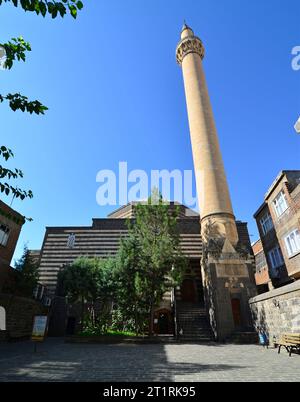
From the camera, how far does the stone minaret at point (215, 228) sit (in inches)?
659

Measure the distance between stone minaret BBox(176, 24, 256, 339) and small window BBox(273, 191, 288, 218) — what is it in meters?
3.36

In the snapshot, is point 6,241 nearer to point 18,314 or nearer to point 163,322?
point 18,314

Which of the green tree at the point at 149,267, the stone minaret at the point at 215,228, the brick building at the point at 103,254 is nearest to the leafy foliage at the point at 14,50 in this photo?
the green tree at the point at 149,267

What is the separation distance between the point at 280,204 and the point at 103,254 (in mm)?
18019

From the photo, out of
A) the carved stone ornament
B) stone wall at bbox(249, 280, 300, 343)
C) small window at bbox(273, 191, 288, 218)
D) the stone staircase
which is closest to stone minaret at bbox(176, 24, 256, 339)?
the carved stone ornament

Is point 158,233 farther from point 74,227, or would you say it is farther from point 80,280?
point 74,227

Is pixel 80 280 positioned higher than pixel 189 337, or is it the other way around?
pixel 80 280

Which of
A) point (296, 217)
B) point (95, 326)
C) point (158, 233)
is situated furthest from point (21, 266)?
point (296, 217)

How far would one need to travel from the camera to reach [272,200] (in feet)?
66.3

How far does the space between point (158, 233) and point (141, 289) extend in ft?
14.0

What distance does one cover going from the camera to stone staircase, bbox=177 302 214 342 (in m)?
16.5

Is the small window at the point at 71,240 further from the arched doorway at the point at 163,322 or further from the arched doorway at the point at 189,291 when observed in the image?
the arched doorway at the point at 189,291

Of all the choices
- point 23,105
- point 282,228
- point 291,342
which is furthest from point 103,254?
point 23,105

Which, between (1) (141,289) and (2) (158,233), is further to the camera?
(2) (158,233)
